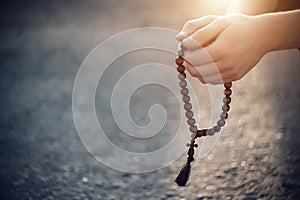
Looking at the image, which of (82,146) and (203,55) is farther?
(82,146)

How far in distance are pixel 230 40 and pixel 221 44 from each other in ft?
0.06

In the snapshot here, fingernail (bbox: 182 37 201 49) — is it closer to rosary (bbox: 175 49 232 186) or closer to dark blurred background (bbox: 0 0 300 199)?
rosary (bbox: 175 49 232 186)

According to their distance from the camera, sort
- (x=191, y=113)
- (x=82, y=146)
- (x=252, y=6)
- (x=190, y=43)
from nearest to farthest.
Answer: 1. (x=190, y=43)
2. (x=191, y=113)
3. (x=252, y=6)
4. (x=82, y=146)

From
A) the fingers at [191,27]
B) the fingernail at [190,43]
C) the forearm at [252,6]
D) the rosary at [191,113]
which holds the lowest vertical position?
the rosary at [191,113]

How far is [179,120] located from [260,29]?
82cm

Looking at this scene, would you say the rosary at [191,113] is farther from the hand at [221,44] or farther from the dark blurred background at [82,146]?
the dark blurred background at [82,146]

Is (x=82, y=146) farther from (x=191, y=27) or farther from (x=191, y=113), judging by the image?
(x=191, y=27)

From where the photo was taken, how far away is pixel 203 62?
64 centimetres

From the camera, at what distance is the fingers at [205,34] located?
0.61m

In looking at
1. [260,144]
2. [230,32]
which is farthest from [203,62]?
[260,144]

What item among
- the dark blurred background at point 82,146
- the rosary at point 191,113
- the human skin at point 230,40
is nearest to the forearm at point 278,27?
the human skin at point 230,40

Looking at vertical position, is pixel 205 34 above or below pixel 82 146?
below

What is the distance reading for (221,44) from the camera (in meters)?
0.62

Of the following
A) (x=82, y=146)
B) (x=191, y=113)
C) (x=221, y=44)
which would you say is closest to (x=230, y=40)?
(x=221, y=44)
